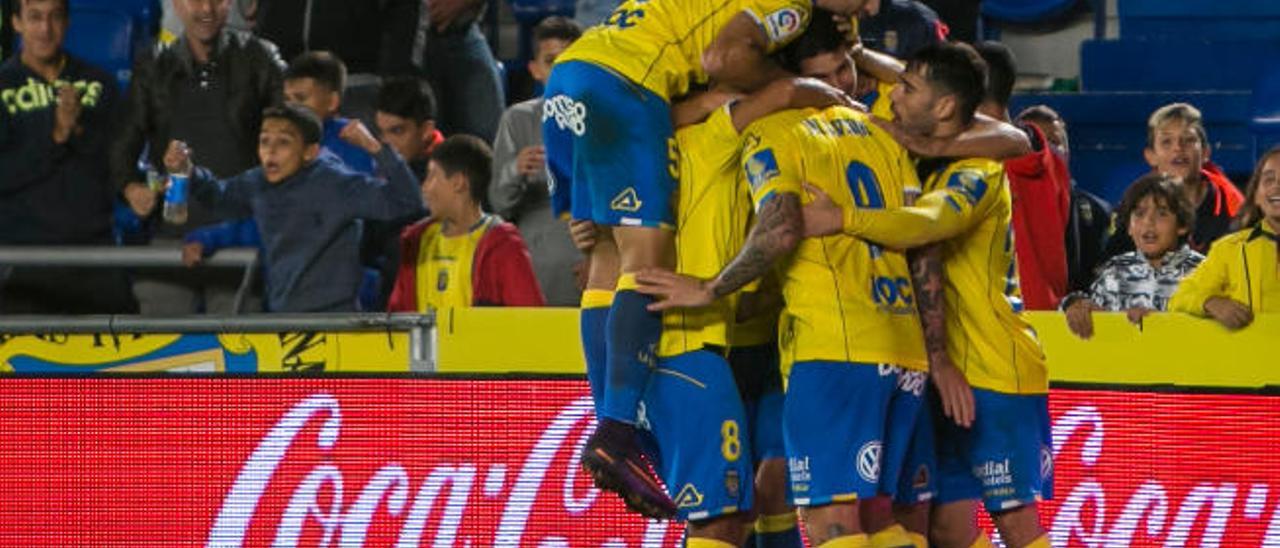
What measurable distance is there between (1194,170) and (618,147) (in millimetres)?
3956

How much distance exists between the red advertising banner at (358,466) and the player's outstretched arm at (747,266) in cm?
149

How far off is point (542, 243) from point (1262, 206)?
313 cm

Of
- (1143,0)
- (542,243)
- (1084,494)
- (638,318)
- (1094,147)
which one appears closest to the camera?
(638,318)

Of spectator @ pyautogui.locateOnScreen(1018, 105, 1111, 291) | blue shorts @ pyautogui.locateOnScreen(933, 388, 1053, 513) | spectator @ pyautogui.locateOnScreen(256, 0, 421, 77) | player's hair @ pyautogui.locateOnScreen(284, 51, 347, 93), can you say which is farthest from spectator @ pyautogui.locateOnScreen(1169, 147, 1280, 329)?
spectator @ pyautogui.locateOnScreen(256, 0, 421, 77)

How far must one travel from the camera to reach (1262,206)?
393 inches


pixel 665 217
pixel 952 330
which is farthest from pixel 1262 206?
pixel 665 217

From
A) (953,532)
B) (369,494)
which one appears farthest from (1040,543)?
(369,494)

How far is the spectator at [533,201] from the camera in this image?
1159 centimetres

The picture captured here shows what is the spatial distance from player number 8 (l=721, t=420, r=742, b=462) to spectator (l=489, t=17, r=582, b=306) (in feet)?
10.8

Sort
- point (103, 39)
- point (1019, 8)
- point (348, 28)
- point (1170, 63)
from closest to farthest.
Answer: point (348, 28) → point (1170, 63) → point (1019, 8) → point (103, 39)

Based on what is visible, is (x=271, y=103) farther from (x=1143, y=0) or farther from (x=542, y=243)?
(x=1143, y=0)

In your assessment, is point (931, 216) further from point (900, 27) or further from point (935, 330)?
point (900, 27)

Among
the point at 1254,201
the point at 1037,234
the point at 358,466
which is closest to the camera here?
the point at 358,466

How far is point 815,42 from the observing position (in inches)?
332
